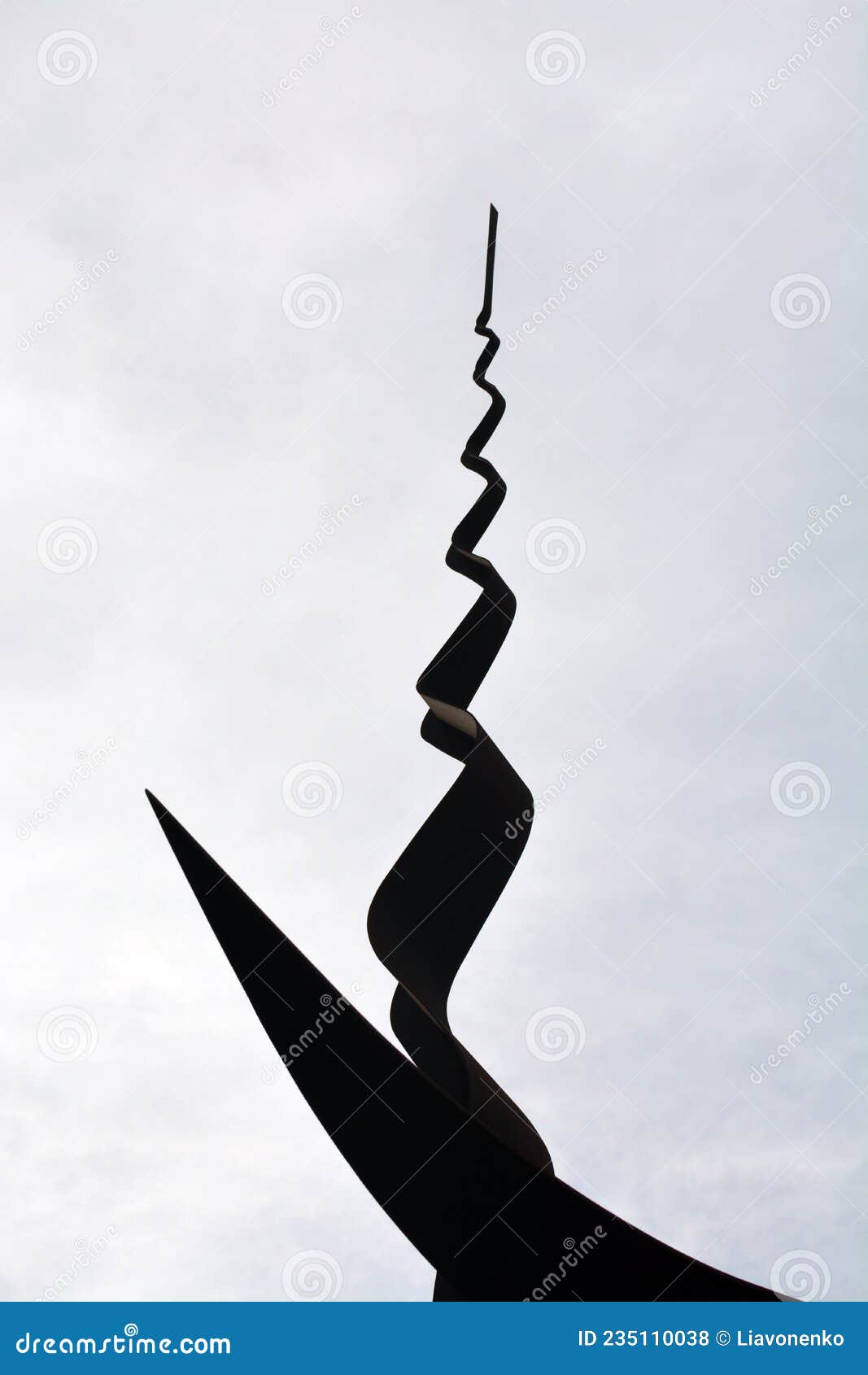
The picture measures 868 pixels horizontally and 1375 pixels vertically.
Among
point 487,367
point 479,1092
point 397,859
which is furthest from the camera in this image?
point 487,367

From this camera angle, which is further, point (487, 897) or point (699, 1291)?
point (487, 897)

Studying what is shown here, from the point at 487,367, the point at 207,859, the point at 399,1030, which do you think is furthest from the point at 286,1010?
the point at 487,367

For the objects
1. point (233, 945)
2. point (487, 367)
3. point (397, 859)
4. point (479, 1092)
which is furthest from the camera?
point (487, 367)

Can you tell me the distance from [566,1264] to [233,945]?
3304 millimetres

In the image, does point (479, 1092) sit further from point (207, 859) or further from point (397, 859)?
point (207, 859)

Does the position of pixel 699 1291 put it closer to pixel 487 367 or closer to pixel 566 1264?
pixel 566 1264

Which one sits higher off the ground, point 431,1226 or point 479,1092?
point 479,1092

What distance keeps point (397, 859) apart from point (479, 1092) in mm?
1928

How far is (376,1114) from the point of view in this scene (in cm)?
902

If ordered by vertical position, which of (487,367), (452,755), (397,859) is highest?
(487,367)

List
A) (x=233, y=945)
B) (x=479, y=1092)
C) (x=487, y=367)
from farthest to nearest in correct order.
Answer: (x=487, y=367), (x=479, y=1092), (x=233, y=945)

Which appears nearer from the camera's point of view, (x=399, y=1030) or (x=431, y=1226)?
(x=431, y=1226)

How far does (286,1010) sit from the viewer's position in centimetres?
888

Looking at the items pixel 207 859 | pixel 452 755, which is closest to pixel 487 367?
pixel 452 755
